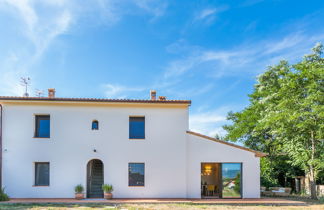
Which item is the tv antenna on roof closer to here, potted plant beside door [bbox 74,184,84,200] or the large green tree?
potted plant beside door [bbox 74,184,84,200]

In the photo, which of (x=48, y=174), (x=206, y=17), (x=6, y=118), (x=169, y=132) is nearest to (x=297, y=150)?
(x=169, y=132)

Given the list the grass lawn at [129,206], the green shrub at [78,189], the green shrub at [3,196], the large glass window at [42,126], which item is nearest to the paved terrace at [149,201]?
the green shrub at [3,196]

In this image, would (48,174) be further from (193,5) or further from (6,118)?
(193,5)

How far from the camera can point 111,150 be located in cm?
1330

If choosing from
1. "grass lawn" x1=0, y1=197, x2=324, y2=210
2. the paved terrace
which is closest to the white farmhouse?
the paved terrace

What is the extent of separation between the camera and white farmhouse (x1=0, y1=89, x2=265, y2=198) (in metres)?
13.0

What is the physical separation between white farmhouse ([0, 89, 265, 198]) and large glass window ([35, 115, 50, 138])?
0.04 meters

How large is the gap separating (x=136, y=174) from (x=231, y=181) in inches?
232

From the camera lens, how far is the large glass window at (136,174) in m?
13.3

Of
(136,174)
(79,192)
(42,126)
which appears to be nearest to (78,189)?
(79,192)

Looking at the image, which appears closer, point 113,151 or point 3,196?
point 3,196

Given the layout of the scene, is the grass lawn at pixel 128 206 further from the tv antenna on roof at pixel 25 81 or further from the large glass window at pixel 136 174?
the tv antenna on roof at pixel 25 81

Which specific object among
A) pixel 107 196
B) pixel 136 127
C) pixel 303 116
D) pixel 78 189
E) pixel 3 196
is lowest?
pixel 107 196

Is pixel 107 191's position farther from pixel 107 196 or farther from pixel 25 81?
pixel 25 81
